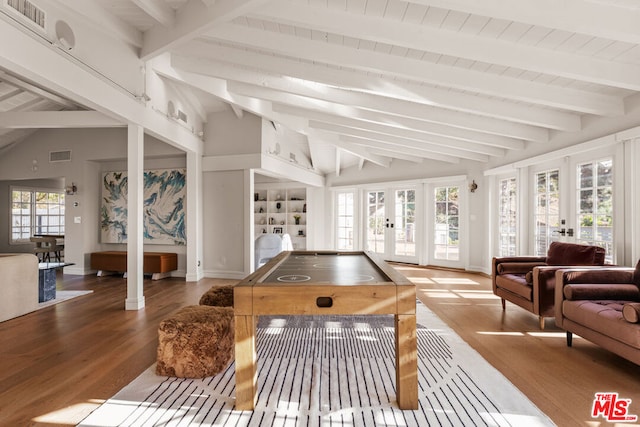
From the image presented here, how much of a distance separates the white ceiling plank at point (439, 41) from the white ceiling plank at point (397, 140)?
2.81 meters

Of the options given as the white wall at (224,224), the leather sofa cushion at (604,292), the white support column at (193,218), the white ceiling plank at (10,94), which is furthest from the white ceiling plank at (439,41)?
the white ceiling plank at (10,94)

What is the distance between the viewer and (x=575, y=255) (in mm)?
3633

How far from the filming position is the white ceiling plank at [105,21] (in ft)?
9.96

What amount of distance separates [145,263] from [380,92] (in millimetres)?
4946

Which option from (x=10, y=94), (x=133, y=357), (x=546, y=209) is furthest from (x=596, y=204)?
(x=10, y=94)

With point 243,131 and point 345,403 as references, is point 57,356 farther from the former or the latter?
point 243,131

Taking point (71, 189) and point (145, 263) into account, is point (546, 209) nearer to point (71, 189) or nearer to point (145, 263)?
point (145, 263)

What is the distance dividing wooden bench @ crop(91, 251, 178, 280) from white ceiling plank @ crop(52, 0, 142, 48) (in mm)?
3542

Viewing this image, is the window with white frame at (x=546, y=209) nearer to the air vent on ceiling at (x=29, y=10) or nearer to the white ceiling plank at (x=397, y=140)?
the white ceiling plank at (x=397, y=140)

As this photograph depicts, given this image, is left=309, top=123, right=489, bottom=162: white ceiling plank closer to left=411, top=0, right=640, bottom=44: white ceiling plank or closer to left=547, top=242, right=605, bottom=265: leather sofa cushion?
left=547, top=242, right=605, bottom=265: leather sofa cushion

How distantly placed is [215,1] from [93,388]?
9.95ft

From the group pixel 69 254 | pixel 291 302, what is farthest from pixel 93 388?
pixel 69 254

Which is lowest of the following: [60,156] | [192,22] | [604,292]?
[604,292]

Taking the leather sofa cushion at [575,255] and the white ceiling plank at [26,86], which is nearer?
the leather sofa cushion at [575,255]
